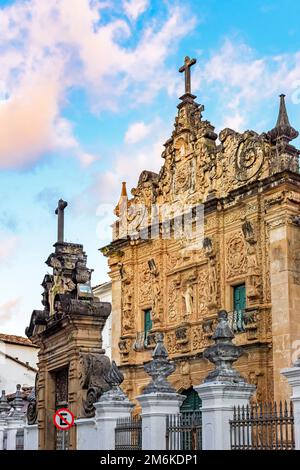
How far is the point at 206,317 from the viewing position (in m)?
24.9

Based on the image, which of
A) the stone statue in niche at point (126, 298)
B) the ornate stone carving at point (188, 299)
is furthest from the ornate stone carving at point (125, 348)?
the ornate stone carving at point (188, 299)

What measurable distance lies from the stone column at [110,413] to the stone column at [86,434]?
0.71ft

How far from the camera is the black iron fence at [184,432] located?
12.1m

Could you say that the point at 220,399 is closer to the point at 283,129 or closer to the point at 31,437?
the point at 31,437

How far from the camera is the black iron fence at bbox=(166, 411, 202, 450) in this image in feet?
39.8

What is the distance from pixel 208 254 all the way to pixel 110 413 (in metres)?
11.7

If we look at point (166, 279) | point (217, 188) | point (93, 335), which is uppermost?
point (217, 188)

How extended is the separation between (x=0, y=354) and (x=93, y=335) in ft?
78.7

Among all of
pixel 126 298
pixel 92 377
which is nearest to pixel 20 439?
pixel 92 377

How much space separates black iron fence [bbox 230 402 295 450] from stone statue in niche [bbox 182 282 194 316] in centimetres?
1447

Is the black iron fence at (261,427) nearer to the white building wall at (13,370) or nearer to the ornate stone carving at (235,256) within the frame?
the ornate stone carving at (235,256)

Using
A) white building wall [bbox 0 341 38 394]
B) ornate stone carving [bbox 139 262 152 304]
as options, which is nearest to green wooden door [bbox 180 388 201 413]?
ornate stone carving [bbox 139 262 152 304]
